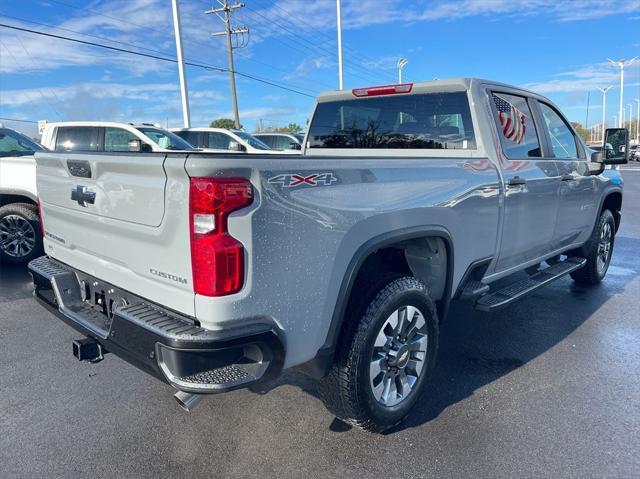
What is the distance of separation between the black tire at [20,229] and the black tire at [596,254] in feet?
21.8

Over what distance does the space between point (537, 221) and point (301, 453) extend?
270cm

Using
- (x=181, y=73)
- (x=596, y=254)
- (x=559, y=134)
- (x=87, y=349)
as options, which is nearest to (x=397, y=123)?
(x=559, y=134)

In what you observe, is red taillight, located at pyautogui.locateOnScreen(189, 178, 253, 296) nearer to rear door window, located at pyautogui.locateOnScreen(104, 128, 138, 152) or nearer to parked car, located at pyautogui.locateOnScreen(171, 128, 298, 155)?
rear door window, located at pyautogui.locateOnScreen(104, 128, 138, 152)

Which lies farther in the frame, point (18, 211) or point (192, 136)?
point (192, 136)

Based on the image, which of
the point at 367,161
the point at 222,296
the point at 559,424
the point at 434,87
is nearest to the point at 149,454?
the point at 222,296

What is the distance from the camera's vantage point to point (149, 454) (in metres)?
2.72

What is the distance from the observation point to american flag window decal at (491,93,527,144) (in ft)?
12.6

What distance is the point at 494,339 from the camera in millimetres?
4293

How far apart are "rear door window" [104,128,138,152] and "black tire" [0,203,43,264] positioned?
3.48 m

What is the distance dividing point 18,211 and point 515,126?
19.5 ft

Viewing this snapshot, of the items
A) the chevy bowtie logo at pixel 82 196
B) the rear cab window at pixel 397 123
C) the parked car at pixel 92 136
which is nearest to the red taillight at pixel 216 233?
the chevy bowtie logo at pixel 82 196

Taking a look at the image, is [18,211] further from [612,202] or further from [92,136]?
[612,202]

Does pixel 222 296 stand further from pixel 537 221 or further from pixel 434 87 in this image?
pixel 537 221

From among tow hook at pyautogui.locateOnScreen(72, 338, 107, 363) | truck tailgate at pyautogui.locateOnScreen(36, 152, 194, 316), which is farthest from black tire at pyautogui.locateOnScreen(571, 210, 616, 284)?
tow hook at pyautogui.locateOnScreen(72, 338, 107, 363)
